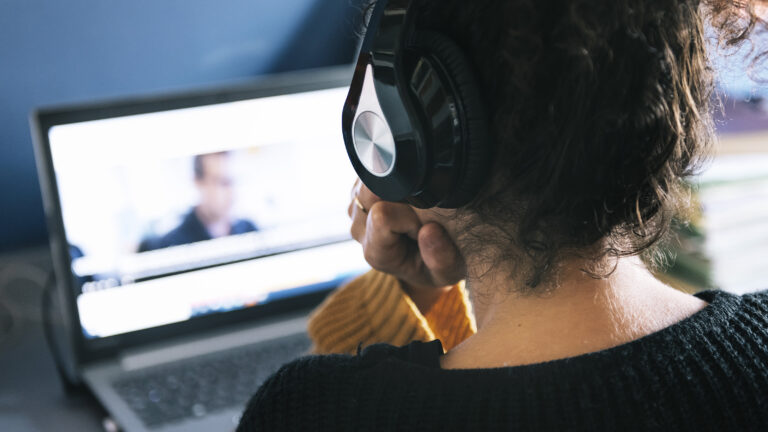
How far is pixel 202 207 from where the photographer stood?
107 centimetres

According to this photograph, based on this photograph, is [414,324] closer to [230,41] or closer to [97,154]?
[97,154]

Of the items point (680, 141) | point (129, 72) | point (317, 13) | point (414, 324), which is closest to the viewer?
point (680, 141)

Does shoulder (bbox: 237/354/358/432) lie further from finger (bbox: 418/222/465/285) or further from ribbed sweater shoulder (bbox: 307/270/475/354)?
ribbed sweater shoulder (bbox: 307/270/475/354)

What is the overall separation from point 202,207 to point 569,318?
2.27 ft

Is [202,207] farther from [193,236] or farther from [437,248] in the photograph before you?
[437,248]

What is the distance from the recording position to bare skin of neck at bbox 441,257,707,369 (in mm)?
496

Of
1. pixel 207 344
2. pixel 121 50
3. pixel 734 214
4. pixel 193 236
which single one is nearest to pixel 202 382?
pixel 207 344

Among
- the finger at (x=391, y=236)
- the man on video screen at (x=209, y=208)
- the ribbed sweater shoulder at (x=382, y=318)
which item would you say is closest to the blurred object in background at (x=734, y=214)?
the ribbed sweater shoulder at (x=382, y=318)

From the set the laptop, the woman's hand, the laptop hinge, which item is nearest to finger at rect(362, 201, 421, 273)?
the woman's hand

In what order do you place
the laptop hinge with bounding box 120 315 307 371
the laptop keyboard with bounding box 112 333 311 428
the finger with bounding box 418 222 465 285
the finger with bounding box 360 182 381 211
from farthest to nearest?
the laptop hinge with bounding box 120 315 307 371 → the laptop keyboard with bounding box 112 333 311 428 → the finger with bounding box 360 182 381 211 → the finger with bounding box 418 222 465 285

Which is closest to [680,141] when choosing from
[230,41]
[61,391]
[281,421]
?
[281,421]

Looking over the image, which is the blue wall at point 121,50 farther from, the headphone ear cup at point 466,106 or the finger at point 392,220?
the headphone ear cup at point 466,106

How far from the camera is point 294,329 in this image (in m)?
1.13

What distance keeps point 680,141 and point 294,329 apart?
77 cm
